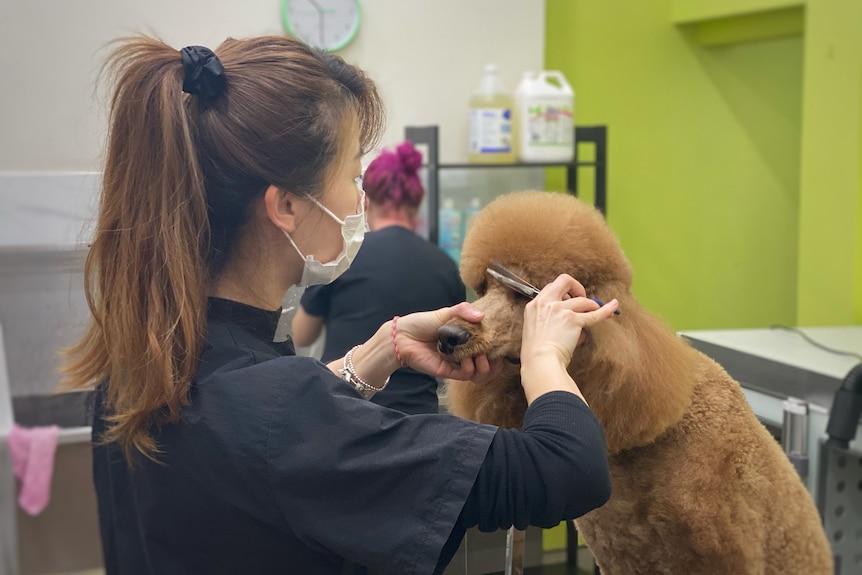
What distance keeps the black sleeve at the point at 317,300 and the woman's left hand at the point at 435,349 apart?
1.76 feet

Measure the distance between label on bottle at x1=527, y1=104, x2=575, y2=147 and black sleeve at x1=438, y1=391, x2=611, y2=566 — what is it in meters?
1.74

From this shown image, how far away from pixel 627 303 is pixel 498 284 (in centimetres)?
13

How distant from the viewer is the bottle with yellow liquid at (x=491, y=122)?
2363mm

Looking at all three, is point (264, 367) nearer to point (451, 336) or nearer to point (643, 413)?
point (451, 336)

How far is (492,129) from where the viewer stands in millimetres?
2367

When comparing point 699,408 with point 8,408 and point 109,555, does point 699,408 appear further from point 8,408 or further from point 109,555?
point 8,408

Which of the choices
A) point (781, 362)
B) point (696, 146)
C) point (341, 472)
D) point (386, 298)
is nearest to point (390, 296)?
point (386, 298)

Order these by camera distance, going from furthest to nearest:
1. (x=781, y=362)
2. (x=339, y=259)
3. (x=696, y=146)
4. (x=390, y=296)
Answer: (x=696, y=146) < (x=781, y=362) < (x=390, y=296) < (x=339, y=259)

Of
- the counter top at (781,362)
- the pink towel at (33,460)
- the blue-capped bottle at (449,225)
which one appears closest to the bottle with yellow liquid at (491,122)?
the blue-capped bottle at (449,225)

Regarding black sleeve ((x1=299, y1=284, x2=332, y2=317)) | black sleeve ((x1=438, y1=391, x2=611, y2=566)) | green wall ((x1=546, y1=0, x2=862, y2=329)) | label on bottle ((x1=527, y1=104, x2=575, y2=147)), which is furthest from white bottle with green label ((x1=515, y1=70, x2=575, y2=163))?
black sleeve ((x1=438, y1=391, x2=611, y2=566))

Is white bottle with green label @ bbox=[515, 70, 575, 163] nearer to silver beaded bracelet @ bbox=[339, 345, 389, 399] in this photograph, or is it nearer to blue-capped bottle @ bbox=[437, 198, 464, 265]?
blue-capped bottle @ bbox=[437, 198, 464, 265]

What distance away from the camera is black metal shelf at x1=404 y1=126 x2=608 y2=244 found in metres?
2.32

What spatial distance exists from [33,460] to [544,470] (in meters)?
1.67

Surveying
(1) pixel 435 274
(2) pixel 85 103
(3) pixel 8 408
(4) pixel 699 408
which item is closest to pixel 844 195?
(1) pixel 435 274
